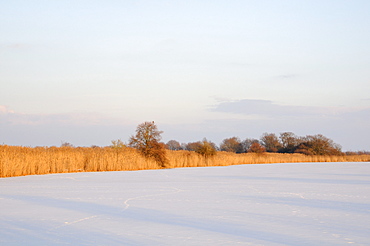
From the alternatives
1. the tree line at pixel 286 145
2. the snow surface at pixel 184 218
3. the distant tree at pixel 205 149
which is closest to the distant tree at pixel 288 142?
the tree line at pixel 286 145

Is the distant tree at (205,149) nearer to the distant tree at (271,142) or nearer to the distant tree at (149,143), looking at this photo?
the distant tree at (149,143)

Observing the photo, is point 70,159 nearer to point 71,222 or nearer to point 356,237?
point 71,222

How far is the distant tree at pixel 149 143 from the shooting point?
1919 centimetres

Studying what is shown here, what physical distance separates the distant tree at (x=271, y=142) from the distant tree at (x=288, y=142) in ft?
2.37

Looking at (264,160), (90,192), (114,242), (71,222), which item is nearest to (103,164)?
(90,192)

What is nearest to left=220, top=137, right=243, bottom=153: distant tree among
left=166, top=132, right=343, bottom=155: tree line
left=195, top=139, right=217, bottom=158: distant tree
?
left=166, top=132, right=343, bottom=155: tree line

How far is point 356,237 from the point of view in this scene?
3723 millimetres

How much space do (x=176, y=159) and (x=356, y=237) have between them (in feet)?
54.8

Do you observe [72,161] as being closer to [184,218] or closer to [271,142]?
[184,218]

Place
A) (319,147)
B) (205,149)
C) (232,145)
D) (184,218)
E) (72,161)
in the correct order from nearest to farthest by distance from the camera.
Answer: (184,218) → (72,161) → (205,149) → (319,147) → (232,145)

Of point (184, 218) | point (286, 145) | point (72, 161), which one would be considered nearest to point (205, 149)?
point (72, 161)

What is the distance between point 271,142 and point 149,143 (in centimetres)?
4511

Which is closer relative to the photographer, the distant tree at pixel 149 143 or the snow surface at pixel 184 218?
the snow surface at pixel 184 218

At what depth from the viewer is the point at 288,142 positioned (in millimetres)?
59438
